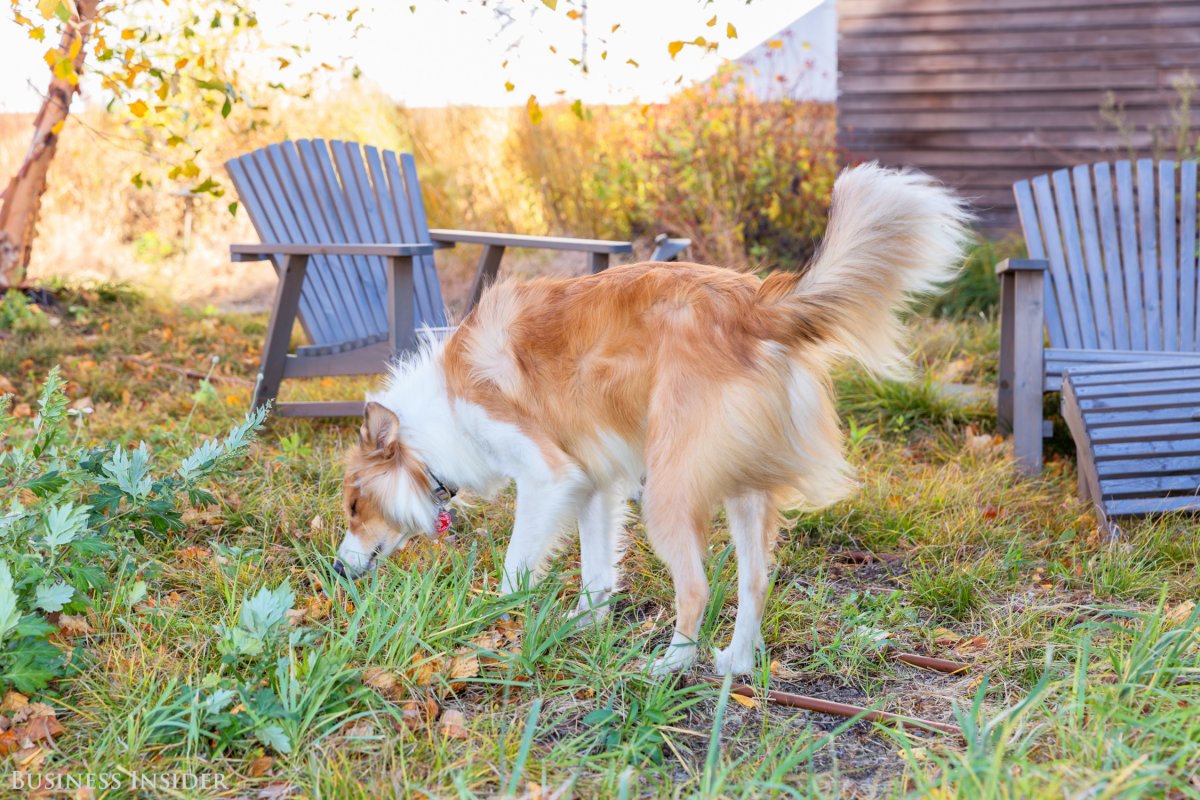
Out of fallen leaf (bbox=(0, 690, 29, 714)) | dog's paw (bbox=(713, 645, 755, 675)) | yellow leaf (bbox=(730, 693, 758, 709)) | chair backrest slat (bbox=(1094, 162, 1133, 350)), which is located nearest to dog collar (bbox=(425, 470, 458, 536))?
dog's paw (bbox=(713, 645, 755, 675))

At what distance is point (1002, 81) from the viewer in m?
9.30

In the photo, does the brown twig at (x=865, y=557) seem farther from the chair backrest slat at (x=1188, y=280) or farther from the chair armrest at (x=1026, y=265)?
the chair backrest slat at (x=1188, y=280)

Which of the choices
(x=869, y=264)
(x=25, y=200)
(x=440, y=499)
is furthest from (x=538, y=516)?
(x=25, y=200)

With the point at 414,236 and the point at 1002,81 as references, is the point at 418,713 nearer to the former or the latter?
the point at 414,236

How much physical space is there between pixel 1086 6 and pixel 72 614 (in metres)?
9.63

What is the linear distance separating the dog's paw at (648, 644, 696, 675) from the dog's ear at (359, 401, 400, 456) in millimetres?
1038

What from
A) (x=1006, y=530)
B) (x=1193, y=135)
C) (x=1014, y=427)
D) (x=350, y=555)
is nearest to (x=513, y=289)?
(x=350, y=555)

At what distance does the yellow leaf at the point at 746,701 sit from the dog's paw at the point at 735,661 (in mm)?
147

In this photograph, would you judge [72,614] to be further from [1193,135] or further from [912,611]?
[1193,135]

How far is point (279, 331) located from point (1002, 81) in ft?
24.6

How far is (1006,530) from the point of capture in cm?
353

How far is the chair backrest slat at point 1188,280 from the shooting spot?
197 inches

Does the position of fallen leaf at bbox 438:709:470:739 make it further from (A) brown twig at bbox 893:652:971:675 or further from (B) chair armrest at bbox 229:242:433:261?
(B) chair armrest at bbox 229:242:433:261

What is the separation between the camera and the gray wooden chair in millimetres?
4543
